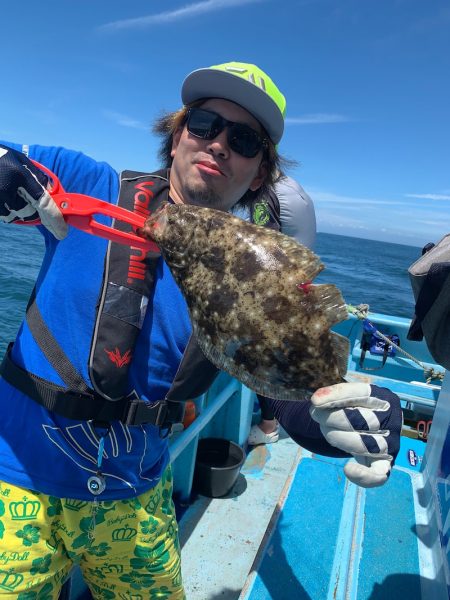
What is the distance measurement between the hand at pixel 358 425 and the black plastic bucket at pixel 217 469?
9.09 ft

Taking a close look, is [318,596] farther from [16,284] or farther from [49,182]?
[16,284]

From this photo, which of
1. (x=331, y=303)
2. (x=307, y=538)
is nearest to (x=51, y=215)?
(x=331, y=303)

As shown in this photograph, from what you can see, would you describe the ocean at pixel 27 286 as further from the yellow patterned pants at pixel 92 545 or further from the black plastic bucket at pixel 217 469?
the yellow patterned pants at pixel 92 545

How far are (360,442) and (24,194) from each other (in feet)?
5.24

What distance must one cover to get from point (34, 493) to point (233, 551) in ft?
7.57

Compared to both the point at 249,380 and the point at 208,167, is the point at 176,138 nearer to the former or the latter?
the point at 208,167

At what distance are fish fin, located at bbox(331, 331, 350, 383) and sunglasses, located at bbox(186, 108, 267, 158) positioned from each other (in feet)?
4.00

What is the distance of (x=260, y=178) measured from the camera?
2.76 m

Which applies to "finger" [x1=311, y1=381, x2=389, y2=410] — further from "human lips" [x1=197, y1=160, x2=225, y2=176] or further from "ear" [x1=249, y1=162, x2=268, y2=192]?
"ear" [x1=249, y1=162, x2=268, y2=192]

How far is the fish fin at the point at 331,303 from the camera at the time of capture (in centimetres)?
157

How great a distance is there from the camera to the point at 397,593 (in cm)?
321

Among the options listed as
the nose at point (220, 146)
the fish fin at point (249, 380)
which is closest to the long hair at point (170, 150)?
the nose at point (220, 146)

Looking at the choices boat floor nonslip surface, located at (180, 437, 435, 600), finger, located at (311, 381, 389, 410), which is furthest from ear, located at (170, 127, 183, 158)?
boat floor nonslip surface, located at (180, 437, 435, 600)

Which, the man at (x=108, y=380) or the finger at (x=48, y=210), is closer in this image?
the finger at (x=48, y=210)
